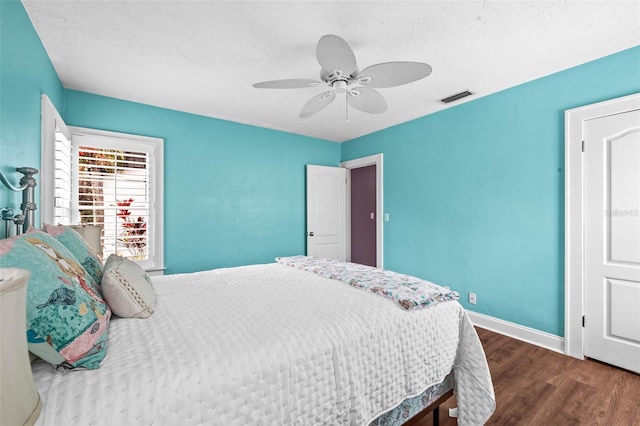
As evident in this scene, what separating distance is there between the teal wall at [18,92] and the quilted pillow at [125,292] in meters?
0.80

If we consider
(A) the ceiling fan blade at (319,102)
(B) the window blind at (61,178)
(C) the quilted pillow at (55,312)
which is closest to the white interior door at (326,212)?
(A) the ceiling fan blade at (319,102)

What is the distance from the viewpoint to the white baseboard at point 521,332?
2.62 metres

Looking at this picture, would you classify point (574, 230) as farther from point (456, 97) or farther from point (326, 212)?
point (326, 212)

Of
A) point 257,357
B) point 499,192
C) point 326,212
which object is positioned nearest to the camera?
point 257,357

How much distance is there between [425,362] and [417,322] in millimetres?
216

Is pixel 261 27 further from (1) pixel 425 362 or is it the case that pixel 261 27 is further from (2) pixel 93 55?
(1) pixel 425 362

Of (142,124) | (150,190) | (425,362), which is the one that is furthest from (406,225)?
(142,124)

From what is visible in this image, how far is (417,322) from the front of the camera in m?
1.55

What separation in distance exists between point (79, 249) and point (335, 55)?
177 centimetres

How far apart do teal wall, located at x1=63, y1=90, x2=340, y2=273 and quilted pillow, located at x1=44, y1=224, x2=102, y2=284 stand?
6.53ft

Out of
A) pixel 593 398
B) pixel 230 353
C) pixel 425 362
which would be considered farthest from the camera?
pixel 593 398

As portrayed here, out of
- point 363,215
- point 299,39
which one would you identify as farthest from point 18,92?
point 363,215

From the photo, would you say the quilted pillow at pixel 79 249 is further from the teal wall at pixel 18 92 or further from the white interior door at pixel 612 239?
the white interior door at pixel 612 239

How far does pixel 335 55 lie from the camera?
1.78m
